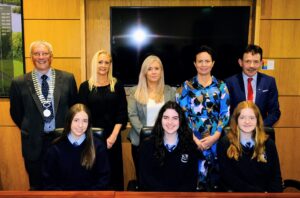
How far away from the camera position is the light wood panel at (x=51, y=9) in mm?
3539

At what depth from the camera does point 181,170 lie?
2219 mm

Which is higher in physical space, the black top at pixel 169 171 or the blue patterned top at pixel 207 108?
the blue patterned top at pixel 207 108

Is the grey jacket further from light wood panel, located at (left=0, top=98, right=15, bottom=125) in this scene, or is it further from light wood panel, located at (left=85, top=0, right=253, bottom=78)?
light wood panel, located at (left=0, top=98, right=15, bottom=125)

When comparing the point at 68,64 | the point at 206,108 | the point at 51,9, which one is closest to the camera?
the point at 206,108

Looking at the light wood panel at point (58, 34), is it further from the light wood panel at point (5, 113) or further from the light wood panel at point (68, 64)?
the light wood panel at point (5, 113)

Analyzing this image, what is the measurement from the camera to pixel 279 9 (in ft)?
11.7

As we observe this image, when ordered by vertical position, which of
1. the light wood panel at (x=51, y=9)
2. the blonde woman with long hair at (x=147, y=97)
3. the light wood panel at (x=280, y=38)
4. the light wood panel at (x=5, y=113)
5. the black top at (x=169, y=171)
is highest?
the light wood panel at (x=51, y=9)

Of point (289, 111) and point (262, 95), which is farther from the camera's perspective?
point (289, 111)

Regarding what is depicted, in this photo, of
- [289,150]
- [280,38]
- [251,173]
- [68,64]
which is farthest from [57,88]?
[289,150]

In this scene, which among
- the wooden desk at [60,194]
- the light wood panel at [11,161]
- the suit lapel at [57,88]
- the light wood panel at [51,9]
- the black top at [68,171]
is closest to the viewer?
the wooden desk at [60,194]

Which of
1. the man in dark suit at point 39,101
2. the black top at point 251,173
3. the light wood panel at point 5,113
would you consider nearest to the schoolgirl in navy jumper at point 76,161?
the man in dark suit at point 39,101

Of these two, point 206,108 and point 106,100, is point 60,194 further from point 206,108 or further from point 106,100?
point 206,108

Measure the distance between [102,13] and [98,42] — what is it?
33cm

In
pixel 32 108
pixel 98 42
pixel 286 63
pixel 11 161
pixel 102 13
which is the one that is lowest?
pixel 11 161
